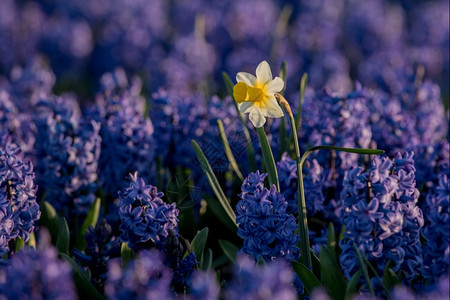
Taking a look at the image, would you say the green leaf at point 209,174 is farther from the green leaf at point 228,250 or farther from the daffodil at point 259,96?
the daffodil at point 259,96

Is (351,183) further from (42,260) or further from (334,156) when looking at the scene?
(42,260)

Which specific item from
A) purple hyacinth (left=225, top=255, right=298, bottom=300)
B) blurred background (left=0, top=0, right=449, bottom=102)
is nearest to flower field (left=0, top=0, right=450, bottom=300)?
purple hyacinth (left=225, top=255, right=298, bottom=300)

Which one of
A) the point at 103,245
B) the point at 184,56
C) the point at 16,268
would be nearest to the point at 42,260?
the point at 16,268

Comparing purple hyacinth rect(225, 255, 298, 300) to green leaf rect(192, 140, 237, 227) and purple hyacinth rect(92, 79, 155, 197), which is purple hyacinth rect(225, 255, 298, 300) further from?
purple hyacinth rect(92, 79, 155, 197)

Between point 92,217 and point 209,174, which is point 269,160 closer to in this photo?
point 209,174

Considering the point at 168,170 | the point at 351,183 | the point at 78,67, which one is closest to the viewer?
the point at 351,183

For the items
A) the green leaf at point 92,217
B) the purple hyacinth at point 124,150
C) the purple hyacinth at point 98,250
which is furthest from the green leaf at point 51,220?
the purple hyacinth at point 98,250
